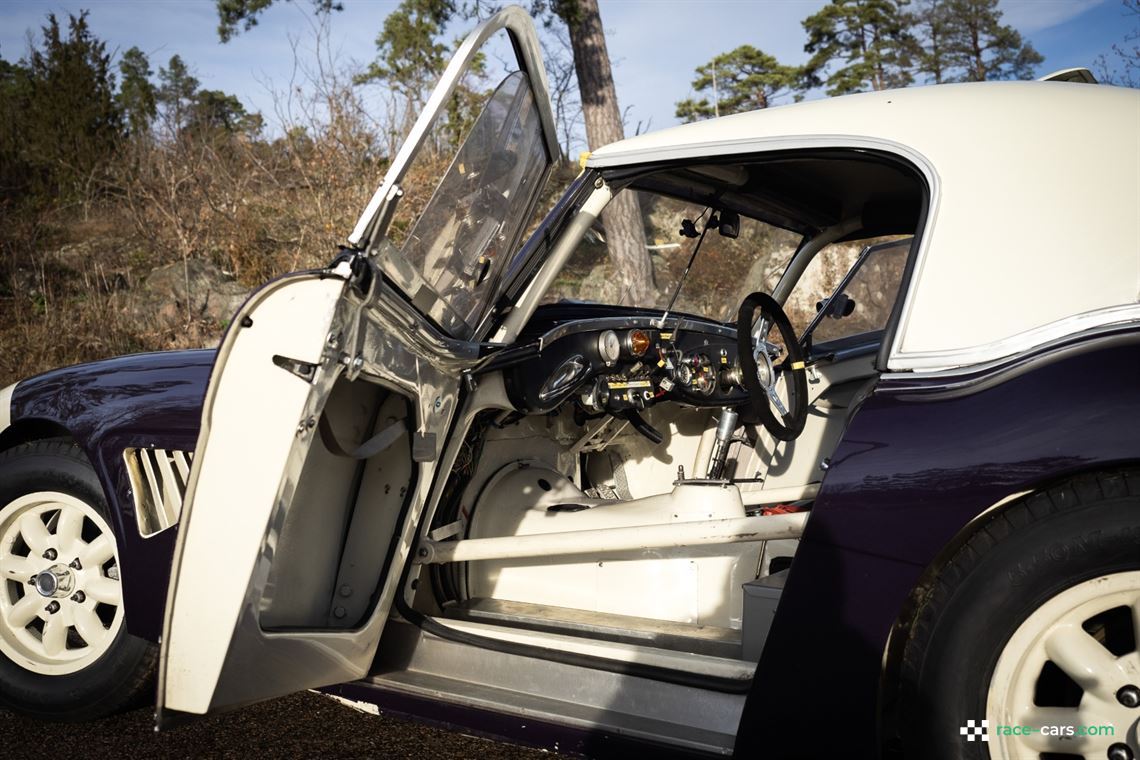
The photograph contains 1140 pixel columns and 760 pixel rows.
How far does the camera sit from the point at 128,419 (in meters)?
3.23

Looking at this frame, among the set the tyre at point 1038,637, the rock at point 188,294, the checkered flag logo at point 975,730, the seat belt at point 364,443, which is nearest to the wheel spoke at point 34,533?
the seat belt at point 364,443

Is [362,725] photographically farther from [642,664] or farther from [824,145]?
[824,145]

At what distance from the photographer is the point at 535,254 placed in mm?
3051

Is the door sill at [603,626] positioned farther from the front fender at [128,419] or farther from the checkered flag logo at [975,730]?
the front fender at [128,419]

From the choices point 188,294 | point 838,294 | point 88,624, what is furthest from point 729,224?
point 188,294

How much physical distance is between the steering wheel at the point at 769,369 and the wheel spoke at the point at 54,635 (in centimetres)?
251

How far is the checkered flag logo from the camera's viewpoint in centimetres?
203

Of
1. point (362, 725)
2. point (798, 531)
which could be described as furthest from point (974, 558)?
point (362, 725)

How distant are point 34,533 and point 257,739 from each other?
1106 millimetres

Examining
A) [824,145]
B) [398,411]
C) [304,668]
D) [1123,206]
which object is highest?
[824,145]

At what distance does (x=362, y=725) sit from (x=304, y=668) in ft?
2.38

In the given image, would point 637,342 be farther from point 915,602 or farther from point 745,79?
point 745,79

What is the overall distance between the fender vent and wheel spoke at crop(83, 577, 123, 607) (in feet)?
0.96

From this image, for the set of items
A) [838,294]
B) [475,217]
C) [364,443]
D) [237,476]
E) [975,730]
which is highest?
[838,294]
